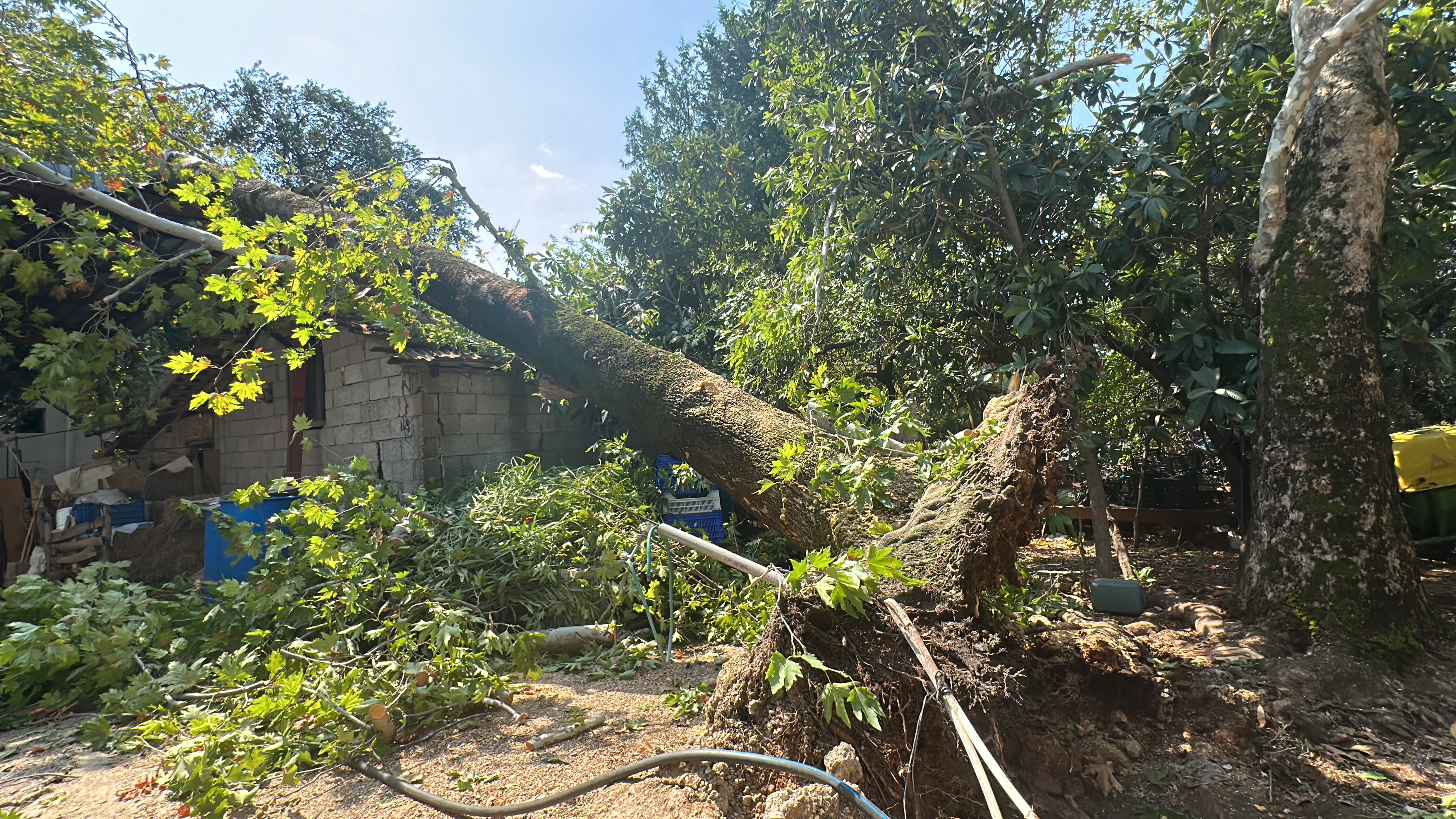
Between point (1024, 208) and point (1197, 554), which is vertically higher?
point (1024, 208)

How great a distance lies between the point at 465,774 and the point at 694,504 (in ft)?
13.1

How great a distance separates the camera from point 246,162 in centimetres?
441

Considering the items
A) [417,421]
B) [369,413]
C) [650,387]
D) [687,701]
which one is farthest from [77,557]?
[687,701]

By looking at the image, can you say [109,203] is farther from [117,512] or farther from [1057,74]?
[1057,74]

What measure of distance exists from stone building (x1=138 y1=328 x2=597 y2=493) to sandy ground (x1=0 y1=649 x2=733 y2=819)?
4.02m

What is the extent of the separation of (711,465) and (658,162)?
25.4 feet

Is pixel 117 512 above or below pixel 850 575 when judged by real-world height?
above

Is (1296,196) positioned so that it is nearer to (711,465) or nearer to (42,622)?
(711,465)

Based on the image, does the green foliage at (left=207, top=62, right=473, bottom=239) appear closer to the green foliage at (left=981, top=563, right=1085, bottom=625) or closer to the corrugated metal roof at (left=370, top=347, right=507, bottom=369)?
the corrugated metal roof at (left=370, top=347, right=507, bottom=369)

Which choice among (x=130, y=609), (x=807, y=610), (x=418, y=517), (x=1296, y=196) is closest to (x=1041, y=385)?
(x=807, y=610)

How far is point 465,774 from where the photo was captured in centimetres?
253

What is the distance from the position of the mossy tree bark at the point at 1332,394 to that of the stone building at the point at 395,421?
615cm

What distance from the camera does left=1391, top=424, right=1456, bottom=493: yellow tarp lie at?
198 inches

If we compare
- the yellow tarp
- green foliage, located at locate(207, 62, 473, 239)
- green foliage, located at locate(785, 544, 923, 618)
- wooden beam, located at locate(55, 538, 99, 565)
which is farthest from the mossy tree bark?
green foliage, located at locate(207, 62, 473, 239)
